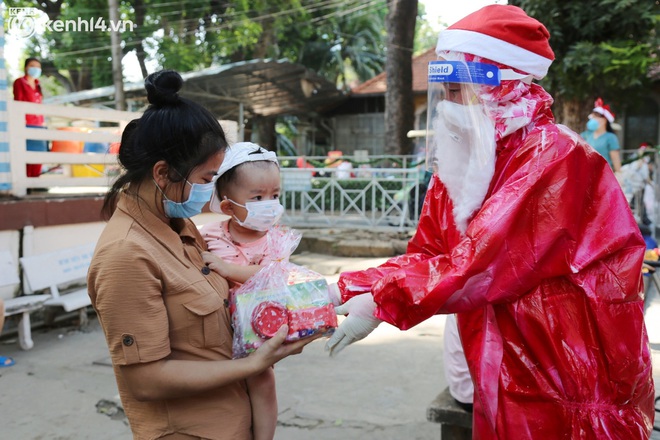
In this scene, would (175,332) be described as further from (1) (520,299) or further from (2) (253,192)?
(1) (520,299)

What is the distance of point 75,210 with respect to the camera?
6168 mm

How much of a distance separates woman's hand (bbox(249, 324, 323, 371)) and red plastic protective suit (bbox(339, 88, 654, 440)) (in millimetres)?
292

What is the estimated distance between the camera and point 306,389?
416cm

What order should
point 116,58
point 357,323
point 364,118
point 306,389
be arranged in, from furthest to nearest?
point 364,118 < point 116,58 < point 306,389 < point 357,323

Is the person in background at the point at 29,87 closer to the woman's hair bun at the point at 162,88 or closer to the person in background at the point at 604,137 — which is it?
the woman's hair bun at the point at 162,88

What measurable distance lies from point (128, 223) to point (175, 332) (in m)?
0.30

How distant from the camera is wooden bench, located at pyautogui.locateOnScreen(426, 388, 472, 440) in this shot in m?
2.55

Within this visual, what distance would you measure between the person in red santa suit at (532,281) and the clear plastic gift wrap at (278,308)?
170 mm

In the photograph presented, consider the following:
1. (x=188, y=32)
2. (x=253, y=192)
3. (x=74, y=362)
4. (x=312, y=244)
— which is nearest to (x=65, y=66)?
(x=188, y=32)

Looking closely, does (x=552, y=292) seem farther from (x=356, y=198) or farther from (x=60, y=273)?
(x=356, y=198)

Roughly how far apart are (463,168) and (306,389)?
273 centimetres

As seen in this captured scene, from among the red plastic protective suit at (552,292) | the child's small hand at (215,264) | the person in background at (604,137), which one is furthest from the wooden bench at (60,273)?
the person in background at (604,137)

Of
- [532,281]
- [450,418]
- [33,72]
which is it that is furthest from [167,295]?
[33,72]

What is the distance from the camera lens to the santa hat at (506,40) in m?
1.79
